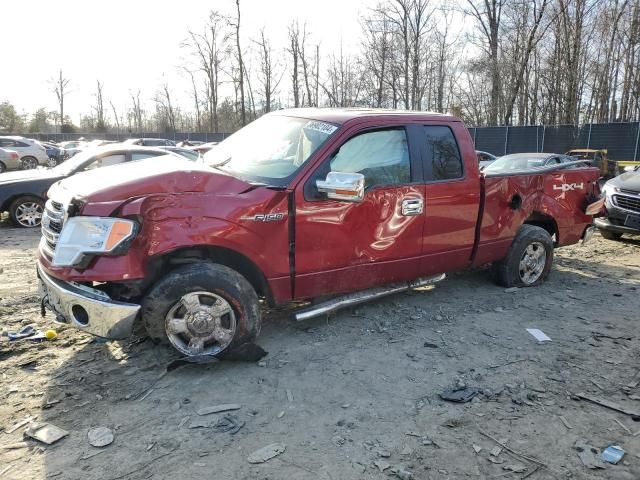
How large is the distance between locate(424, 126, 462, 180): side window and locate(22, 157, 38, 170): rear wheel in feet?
80.7

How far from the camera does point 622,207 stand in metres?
8.23

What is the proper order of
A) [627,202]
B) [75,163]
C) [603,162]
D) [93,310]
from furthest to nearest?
[603,162] < [75,163] < [627,202] < [93,310]

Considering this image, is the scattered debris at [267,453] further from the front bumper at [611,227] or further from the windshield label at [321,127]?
the front bumper at [611,227]

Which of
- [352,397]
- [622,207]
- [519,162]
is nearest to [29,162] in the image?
[519,162]

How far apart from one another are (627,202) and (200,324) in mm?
7806

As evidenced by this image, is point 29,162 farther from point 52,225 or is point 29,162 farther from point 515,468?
point 515,468

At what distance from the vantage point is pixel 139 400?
3.24 m

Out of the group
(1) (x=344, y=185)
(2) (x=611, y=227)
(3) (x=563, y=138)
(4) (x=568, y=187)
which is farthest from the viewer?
(3) (x=563, y=138)

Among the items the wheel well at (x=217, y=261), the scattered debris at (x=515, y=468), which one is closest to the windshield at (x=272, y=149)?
the wheel well at (x=217, y=261)

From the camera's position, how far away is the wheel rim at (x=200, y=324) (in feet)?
11.5

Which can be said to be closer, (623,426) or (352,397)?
(623,426)

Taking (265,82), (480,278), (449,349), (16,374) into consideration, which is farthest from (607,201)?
(265,82)

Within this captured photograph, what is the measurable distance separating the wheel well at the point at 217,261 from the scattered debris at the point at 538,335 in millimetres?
2464

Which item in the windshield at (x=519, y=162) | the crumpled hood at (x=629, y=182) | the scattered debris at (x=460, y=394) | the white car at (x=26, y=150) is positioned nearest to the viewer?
the scattered debris at (x=460, y=394)
